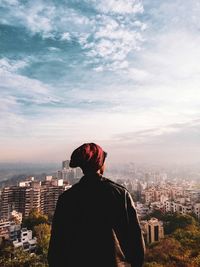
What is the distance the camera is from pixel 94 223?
3.74ft

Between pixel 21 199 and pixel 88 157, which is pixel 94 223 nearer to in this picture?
pixel 88 157

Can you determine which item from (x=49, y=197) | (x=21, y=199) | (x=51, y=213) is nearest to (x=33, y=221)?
(x=51, y=213)

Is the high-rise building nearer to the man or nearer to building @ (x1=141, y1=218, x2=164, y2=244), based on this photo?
building @ (x1=141, y1=218, x2=164, y2=244)

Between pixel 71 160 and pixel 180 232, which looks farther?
pixel 180 232

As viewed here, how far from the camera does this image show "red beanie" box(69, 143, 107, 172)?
45.3 inches

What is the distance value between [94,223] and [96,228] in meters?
0.02

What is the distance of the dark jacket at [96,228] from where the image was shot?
1.11 metres

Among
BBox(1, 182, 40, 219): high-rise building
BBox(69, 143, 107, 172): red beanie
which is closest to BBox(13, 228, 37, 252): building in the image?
BBox(1, 182, 40, 219): high-rise building

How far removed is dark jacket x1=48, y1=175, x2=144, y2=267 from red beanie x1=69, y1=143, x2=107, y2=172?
0.04 meters

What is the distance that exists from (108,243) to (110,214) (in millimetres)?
A: 104

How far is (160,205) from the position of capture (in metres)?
29.2

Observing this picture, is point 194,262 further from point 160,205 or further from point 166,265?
point 160,205

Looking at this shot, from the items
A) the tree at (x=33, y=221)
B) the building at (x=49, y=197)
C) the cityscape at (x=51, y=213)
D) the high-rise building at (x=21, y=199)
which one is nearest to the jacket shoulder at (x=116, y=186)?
the cityscape at (x=51, y=213)

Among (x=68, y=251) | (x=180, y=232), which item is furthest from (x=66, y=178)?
(x=68, y=251)
